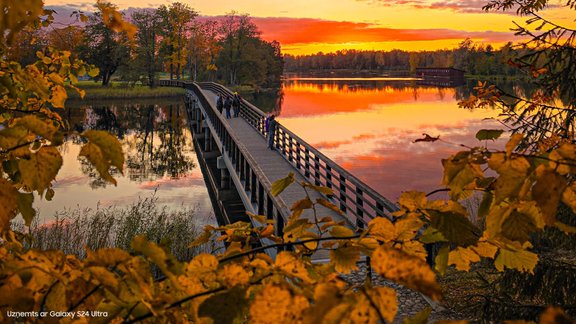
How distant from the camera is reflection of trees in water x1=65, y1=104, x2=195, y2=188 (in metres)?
32.0

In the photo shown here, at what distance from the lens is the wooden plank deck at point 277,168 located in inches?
487

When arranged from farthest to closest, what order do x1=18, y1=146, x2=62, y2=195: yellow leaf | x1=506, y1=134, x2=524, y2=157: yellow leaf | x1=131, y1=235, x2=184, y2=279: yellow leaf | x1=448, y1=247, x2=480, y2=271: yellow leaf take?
x1=448, y1=247, x2=480, y2=271: yellow leaf → x1=18, y1=146, x2=62, y2=195: yellow leaf → x1=506, y1=134, x2=524, y2=157: yellow leaf → x1=131, y1=235, x2=184, y2=279: yellow leaf

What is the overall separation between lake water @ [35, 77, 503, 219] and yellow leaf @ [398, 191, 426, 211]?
7.52 metres

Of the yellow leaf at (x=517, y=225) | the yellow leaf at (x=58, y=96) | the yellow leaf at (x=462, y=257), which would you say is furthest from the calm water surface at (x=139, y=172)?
the yellow leaf at (x=517, y=225)

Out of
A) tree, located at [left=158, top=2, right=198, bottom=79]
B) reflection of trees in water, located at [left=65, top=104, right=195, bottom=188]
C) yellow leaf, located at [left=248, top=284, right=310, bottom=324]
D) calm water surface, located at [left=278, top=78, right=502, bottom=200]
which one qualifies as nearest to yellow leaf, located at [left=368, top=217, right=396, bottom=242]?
yellow leaf, located at [left=248, top=284, right=310, bottom=324]

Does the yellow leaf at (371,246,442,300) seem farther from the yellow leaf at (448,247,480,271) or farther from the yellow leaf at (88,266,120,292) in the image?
the yellow leaf at (448,247,480,271)

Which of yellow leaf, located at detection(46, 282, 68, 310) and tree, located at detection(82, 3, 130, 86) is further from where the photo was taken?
tree, located at detection(82, 3, 130, 86)

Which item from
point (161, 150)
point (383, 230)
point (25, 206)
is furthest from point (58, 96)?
point (161, 150)

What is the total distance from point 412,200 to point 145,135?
4644 cm

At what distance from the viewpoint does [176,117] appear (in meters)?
61.7

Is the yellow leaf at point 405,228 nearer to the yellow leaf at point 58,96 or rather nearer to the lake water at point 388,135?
the yellow leaf at point 58,96

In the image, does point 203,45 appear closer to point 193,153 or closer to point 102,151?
point 193,153

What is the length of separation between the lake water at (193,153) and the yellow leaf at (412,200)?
24.7 feet

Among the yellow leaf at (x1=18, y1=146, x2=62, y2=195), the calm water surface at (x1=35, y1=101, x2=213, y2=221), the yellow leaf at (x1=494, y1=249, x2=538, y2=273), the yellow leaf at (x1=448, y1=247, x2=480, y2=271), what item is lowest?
the calm water surface at (x1=35, y1=101, x2=213, y2=221)
